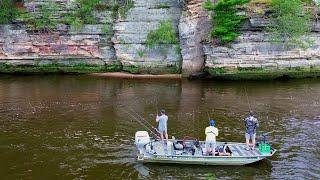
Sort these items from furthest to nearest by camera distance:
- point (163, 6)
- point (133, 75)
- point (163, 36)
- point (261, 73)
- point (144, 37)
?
point (163, 6), point (144, 37), point (133, 75), point (163, 36), point (261, 73)

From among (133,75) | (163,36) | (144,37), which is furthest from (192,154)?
(144,37)

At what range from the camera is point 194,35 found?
164 ft

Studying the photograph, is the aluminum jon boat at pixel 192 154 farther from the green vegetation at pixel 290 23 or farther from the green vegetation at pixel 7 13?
the green vegetation at pixel 7 13

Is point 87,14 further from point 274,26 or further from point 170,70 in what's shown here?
point 274,26

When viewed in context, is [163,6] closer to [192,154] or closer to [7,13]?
[7,13]

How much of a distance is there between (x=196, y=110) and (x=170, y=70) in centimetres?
1808

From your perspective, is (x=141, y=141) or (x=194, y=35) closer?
(x=141, y=141)

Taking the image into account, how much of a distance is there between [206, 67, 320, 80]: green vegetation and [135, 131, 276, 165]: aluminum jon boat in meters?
24.4

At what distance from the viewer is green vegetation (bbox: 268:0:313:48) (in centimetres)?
4722

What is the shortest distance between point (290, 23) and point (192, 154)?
28.8 meters

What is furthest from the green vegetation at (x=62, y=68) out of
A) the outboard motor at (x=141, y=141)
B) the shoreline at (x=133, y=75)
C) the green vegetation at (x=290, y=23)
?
the outboard motor at (x=141, y=141)

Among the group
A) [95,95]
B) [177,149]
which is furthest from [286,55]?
[177,149]

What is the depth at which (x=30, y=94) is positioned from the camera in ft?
136

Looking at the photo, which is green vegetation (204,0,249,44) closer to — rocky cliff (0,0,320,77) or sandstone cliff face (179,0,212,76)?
sandstone cliff face (179,0,212,76)
